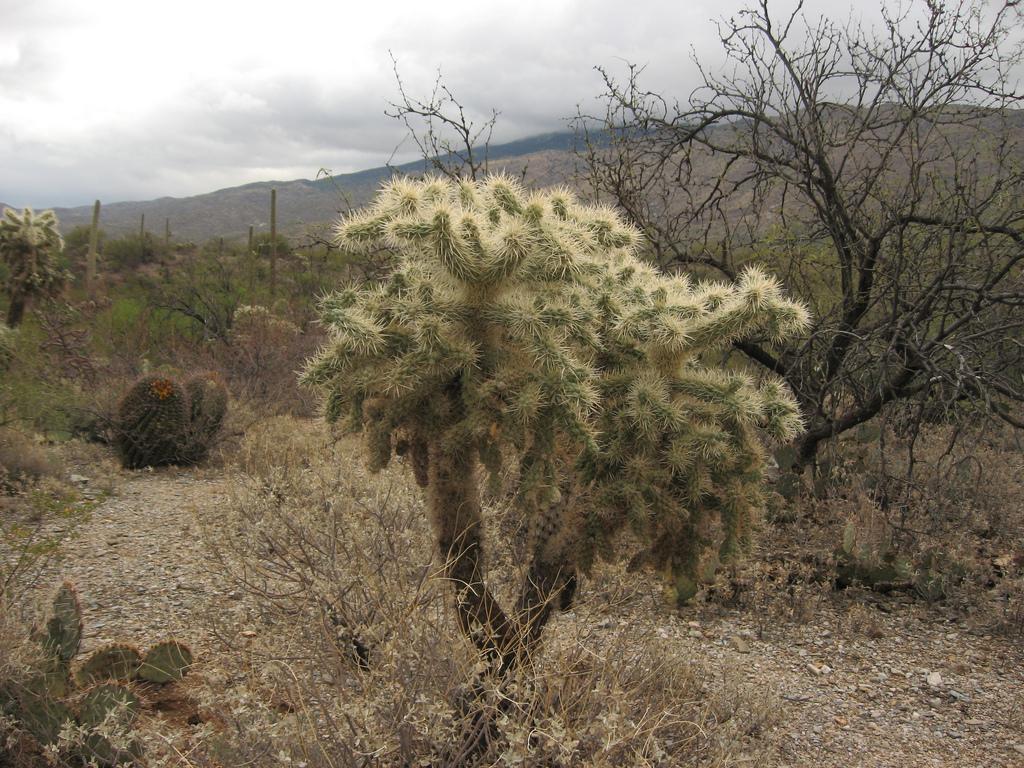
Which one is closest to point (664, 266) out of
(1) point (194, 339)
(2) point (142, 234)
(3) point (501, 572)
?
(3) point (501, 572)

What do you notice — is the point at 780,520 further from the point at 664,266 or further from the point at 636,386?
the point at 636,386

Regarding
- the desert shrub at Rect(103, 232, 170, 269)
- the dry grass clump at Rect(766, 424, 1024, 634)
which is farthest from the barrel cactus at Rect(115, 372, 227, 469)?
the desert shrub at Rect(103, 232, 170, 269)

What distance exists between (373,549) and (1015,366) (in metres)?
5.25

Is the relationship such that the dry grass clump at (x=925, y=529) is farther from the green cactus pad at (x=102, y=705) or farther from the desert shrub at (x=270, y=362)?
the desert shrub at (x=270, y=362)

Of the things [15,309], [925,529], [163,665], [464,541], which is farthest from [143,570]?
[15,309]

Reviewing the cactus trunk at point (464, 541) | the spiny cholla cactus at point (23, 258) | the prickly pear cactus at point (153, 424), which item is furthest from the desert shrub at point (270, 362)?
the cactus trunk at point (464, 541)

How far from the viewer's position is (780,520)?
21.1ft

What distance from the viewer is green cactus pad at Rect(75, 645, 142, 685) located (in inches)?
143

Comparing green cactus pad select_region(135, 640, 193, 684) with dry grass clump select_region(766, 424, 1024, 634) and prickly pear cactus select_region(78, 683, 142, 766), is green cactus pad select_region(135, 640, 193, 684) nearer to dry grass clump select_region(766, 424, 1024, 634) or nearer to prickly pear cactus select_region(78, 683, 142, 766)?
prickly pear cactus select_region(78, 683, 142, 766)

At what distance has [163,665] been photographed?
3717 millimetres

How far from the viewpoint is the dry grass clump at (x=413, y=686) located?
255cm

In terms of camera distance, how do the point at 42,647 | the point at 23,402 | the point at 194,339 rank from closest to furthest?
the point at 42,647, the point at 23,402, the point at 194,339

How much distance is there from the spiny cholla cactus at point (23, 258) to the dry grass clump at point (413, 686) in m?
7.57

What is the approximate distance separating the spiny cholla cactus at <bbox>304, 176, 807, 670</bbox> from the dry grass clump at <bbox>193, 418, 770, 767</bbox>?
218 millimetres
